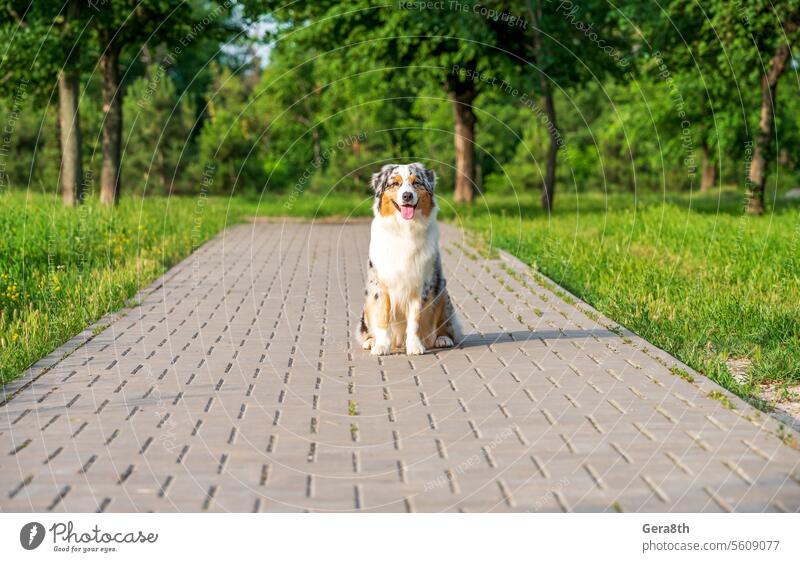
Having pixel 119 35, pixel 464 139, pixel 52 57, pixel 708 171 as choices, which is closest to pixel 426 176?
pixel 52 57

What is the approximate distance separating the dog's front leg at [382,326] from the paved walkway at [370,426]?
15cm

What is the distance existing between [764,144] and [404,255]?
67.8 ft

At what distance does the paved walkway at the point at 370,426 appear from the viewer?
5707 mm

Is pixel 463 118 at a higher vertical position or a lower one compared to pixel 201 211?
higher

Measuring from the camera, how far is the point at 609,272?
49.1 ft

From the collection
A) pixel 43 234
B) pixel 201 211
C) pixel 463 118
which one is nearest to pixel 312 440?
pixel 43 234

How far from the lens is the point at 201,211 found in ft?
92.0

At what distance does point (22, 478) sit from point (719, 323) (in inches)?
281

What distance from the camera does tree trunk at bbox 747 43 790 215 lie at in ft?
89.6

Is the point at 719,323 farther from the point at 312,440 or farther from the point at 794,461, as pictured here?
the point at 312,440

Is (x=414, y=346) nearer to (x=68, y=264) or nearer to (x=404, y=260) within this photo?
(x=404, y=260)

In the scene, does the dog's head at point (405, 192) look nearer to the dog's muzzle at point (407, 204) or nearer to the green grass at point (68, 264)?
the dog's muzzle at point (407, 204)

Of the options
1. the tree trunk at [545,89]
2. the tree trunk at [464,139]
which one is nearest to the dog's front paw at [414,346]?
the tree trunk at [545,89]

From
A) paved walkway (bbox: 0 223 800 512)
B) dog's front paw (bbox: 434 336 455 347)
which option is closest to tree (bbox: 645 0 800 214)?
paved walkway (bbox: 0 223 800 512)
